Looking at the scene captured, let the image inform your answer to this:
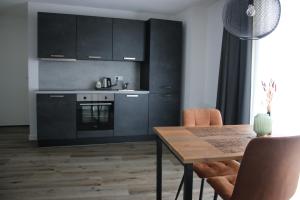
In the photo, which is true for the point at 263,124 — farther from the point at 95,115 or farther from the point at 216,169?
the point at 95,115

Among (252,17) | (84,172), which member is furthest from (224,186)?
(84,172)

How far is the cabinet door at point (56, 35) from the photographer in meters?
4.12

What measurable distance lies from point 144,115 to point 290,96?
2446 mm

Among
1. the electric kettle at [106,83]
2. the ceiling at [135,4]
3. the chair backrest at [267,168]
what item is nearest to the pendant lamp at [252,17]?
the chair backrest at [267,168]

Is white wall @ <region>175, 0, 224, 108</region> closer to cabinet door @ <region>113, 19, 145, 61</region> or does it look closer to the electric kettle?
cabinet door @ <region>113, 19, 145, 61</region>

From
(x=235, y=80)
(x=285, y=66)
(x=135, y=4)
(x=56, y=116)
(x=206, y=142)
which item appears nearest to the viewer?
(x=206, y=142)

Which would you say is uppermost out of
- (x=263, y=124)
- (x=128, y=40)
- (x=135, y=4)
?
(x=135, y=4)

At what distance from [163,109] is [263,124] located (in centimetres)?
294

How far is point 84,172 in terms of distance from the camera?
3.17 meters

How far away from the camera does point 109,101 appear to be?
4359 millimetres

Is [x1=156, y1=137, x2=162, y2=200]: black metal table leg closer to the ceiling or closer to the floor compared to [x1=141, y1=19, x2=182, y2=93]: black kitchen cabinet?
Answer: closer to the floor

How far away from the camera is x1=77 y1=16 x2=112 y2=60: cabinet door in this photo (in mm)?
4297

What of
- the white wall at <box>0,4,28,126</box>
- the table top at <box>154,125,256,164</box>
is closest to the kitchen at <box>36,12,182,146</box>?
the white wall at <box>0,4,28,126</box>

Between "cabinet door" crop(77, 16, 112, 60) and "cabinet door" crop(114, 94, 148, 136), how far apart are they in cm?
79
